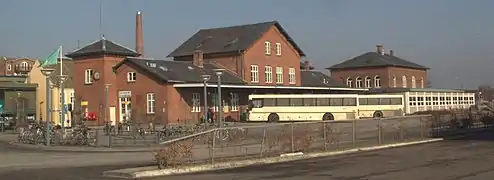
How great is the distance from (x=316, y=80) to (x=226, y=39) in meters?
16.3

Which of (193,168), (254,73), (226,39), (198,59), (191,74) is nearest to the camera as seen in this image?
(193,168)

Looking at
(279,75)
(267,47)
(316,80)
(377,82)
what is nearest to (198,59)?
(267,47)

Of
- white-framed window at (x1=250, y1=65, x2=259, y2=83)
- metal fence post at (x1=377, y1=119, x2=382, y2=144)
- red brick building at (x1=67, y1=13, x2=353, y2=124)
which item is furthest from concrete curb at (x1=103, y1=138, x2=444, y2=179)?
white-framed window at (x1=250, y1=65, x2=259, y2=83)

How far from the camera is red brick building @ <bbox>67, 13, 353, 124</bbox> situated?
61.3 meters

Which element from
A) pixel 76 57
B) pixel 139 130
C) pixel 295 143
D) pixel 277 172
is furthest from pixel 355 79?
pixel 277 172

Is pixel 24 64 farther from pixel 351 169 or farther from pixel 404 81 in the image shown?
pixel 351 169

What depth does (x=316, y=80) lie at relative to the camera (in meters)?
87.2

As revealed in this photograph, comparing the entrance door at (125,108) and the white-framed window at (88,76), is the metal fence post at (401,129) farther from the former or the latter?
the white-framed window at (88,76)

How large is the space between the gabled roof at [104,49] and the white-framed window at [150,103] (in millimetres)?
8046

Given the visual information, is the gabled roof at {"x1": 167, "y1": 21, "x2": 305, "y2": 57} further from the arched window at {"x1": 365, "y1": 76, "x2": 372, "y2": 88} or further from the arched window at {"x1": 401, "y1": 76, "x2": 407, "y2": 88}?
the arched window at {"x1": 401, "y1": 76, "x2": 407, "y2": 88}

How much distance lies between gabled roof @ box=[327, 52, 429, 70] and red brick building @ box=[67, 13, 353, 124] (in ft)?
73.9

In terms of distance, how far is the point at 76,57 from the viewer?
69188 mm

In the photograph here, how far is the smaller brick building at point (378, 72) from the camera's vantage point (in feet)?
340

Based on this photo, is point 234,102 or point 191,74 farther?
point 234,102
